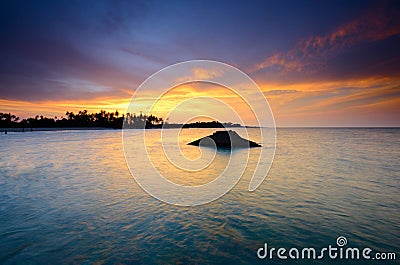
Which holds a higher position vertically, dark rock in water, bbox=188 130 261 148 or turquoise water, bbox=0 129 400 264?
dark rock in water, bbox=188 130 261 148

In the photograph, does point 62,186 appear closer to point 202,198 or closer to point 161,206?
point 161,206

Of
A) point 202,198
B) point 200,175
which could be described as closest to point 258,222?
point 202,198

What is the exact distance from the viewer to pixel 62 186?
12328mm

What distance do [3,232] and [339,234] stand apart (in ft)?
35.6
